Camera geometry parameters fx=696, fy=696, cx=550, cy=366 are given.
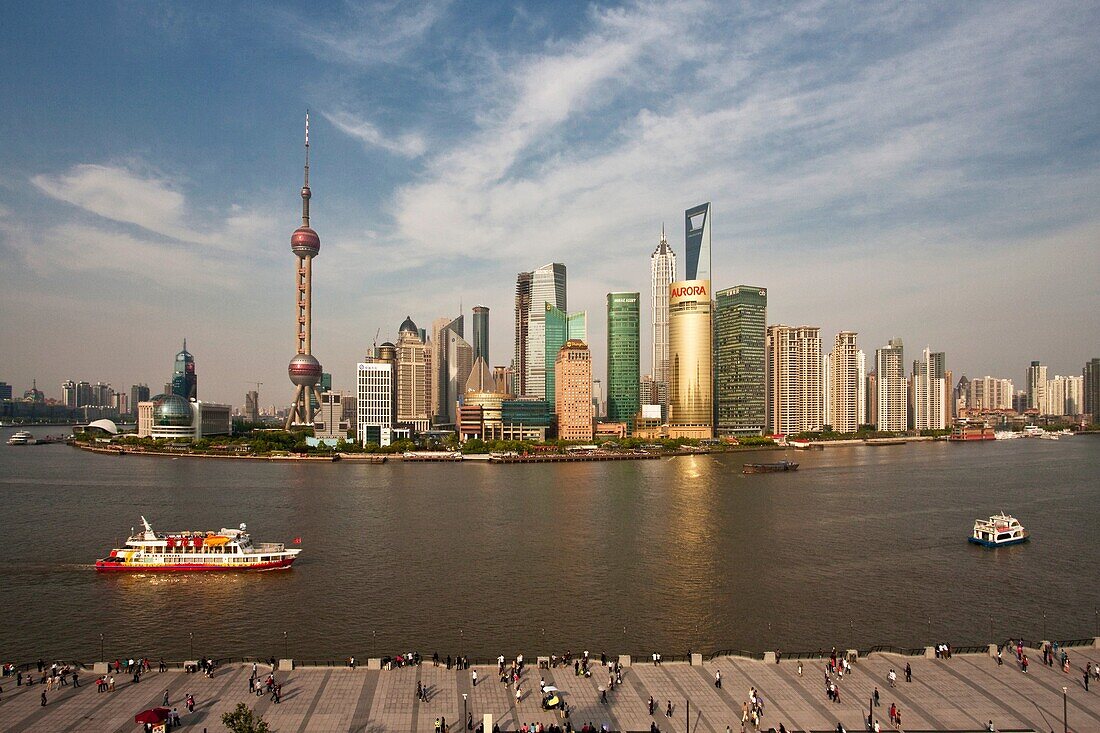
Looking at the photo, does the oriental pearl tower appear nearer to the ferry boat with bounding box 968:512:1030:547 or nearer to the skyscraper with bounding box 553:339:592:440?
the skyscraper with bounding box 553:339:592:440

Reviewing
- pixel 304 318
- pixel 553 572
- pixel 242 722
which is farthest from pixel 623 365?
pixel 242 722

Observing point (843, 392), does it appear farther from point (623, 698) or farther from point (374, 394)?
point (623, 698)

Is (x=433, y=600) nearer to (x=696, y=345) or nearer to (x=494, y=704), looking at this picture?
(x=494, y=704)

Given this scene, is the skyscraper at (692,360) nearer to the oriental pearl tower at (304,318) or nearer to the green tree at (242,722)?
the oriental pearl tower at (304,318)

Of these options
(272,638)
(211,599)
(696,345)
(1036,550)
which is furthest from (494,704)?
(696,345)

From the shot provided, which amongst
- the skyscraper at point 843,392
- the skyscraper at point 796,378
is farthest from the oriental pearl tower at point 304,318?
the skyscraper at point 843,392

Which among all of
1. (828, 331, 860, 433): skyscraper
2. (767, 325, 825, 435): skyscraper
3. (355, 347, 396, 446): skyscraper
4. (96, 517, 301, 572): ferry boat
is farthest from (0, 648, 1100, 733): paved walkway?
(828, 331, 860, 433): skyscraper

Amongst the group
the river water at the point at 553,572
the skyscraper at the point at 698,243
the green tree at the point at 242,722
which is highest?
the skyscraper at the point at 698,243
